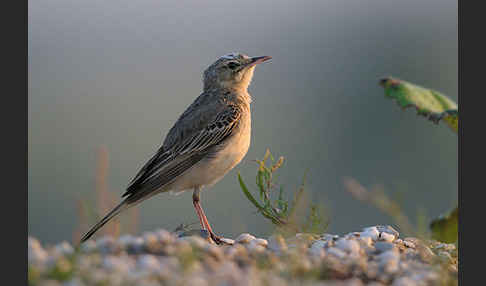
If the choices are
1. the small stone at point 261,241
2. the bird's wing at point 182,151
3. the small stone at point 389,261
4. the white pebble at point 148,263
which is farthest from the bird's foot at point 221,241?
the white pebble at point 148,263

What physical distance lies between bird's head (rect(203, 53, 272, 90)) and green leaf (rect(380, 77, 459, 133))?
1.94 metres

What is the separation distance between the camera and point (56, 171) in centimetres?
1639

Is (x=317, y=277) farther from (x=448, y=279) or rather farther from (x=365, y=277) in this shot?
(x=448, y=279)

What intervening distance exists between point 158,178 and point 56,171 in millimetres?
9125

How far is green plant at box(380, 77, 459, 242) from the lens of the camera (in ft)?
28.0

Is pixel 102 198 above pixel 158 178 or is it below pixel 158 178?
below

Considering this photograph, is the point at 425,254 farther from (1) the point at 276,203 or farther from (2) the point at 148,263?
(2) the point at 148,263

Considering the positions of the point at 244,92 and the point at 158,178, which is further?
the point at 244,92

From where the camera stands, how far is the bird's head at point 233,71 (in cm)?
939

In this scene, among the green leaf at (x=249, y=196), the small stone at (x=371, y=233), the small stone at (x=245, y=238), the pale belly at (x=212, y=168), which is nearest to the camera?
the small stone at (x=245, y=238)

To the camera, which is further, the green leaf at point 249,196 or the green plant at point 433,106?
the green plant at point 433,106

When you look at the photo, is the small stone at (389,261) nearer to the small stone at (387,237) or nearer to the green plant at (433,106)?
the small stone at (387,237)

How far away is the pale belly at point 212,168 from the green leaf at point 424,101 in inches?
95.6

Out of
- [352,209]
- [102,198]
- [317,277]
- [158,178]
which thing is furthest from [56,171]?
[317,277]
